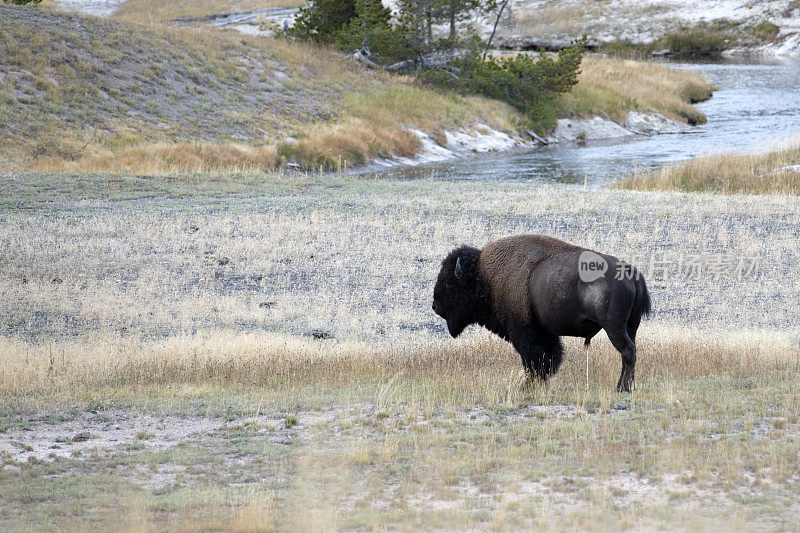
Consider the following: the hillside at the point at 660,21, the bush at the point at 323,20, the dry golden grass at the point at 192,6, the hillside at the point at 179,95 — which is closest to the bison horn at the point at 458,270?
the hillside at the point at 179,95

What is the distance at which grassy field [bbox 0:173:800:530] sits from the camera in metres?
5.54

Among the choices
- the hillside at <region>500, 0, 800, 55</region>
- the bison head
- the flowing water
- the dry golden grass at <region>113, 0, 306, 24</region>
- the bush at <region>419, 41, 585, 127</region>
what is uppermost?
the dry golden grass at <region>113, 0, 306, 24</region>

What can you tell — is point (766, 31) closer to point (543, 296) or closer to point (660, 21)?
point (660, 21)

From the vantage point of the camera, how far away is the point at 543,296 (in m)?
8.34

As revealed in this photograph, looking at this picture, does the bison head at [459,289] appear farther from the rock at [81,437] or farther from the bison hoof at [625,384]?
the rock at [81,437]

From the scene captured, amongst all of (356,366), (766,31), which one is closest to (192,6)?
(766,31)

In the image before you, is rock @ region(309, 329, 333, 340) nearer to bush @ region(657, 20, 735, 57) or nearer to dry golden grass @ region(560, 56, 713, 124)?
dry golden grass @ region(560, 56, 713, 124)

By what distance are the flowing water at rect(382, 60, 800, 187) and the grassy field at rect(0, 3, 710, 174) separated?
2921 mm

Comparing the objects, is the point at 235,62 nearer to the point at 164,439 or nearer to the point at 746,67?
the point at 164,439

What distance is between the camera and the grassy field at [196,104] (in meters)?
28.9

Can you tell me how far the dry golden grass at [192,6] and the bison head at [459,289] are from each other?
73.9 m

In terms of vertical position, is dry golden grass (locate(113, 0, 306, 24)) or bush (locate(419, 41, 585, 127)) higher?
dry golden grass (locate(113, 0, 306, 24))

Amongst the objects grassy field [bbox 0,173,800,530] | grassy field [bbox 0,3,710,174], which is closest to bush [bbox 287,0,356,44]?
grassy field [bbox 0,3,710,174]

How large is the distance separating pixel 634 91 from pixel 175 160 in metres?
31.5
